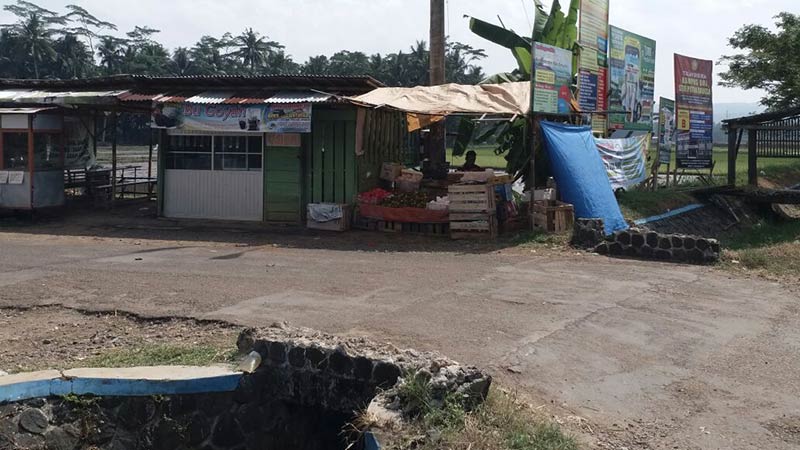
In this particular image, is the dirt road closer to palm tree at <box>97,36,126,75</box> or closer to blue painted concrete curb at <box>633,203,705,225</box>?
blue painted concrete curb at <box>633,203,705,225</box>

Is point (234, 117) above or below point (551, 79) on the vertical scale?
below

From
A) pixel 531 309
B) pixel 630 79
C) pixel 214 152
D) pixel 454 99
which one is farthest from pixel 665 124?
pixel 531 309

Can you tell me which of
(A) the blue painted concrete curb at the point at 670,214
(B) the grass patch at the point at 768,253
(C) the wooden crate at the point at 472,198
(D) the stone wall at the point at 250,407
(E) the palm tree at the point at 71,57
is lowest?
(D) the stone wall at the point at 250,407

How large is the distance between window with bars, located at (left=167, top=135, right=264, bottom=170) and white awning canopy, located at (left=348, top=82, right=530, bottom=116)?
3.15 m

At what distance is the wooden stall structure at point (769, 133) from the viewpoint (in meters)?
17.5

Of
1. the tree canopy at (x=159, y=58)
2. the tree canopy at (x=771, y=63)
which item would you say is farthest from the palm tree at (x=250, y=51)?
the tree canopy at (x=771, y=63)

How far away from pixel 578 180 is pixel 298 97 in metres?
5.71

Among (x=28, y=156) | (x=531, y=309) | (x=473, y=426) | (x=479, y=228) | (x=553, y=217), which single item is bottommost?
(x=473, y=426)

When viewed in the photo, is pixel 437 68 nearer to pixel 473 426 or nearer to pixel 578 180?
pixel 578 180

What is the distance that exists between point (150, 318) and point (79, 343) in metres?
0.82

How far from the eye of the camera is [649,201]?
712 inches

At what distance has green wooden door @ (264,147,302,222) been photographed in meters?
16.5

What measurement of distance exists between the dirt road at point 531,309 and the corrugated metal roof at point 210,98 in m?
3.36

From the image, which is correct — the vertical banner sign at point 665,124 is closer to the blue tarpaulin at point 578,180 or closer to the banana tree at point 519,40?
the banana tree at point 519,40
